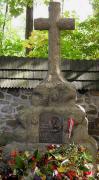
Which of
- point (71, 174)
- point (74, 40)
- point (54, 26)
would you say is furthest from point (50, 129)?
point (74, 40)

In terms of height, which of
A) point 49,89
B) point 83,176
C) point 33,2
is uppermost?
point 33,2

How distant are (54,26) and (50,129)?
2.10 meters

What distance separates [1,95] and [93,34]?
806 centimetres

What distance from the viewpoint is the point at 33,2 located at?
19.7 m

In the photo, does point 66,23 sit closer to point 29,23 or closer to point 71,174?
point 71,174

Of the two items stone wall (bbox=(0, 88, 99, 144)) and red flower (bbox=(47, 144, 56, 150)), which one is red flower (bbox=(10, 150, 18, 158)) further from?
stone wall (bbox=(0, 88, 99, 144))

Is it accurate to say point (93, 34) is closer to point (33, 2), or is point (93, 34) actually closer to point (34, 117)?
point (33, 2)

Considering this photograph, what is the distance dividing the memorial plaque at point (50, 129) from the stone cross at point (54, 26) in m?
0.90

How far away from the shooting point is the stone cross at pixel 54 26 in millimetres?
9195

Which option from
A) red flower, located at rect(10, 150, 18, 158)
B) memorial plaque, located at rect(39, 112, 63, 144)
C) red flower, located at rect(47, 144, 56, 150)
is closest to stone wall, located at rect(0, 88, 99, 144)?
memorial plaque, located at rect(39, 112, 63, 144)

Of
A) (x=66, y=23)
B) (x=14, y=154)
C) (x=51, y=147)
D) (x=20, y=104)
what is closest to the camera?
(x=14, y=154)

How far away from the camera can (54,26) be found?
942cm

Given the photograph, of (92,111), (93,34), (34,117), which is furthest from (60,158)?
(93,34)

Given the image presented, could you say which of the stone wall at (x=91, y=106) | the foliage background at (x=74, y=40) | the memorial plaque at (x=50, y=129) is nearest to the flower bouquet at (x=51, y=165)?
the memorial plaque at (x=50, y=129)
